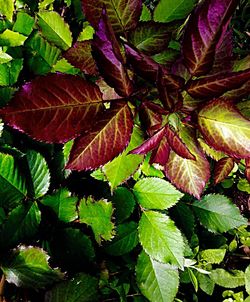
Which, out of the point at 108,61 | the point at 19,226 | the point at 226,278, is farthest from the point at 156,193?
the point at 226,278

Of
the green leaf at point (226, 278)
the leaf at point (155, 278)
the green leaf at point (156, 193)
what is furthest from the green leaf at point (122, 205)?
the green leaf at point (226, 278)

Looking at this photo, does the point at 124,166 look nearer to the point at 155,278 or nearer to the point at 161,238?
the point at 161,238

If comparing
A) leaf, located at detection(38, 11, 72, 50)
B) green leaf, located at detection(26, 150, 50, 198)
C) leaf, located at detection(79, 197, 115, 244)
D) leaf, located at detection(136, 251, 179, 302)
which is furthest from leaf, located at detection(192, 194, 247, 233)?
leaf, located at detection(38, 11, 72, 50)

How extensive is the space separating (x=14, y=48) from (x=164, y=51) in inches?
14.7

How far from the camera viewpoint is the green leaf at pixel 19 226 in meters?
0.85

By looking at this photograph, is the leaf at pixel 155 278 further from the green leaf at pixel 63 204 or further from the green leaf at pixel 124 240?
the green leaf at pixel 63 204

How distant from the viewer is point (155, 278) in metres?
1.04

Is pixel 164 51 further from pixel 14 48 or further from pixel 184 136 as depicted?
pixel 14 48

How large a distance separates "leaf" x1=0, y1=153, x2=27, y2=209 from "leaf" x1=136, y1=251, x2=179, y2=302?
36 centimetres

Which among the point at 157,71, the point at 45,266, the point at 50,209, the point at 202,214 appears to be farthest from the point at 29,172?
the point at 202,214

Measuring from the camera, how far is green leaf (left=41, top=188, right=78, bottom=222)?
900 millimetres

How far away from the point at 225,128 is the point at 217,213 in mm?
545

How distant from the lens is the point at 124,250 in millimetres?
1036

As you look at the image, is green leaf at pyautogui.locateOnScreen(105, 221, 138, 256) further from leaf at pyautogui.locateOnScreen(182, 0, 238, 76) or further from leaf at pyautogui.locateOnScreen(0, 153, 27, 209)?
leaf at pyautogui.locateOnScreen(182, 0, 238, 76)
